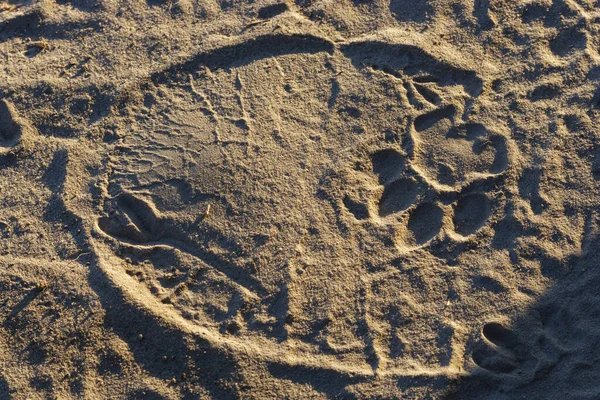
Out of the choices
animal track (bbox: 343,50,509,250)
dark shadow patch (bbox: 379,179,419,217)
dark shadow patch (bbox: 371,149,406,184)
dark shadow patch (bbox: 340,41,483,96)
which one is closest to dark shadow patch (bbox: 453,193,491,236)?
animal track (bbox: 343,50,509,250)

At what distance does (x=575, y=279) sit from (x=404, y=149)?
901 millimetres

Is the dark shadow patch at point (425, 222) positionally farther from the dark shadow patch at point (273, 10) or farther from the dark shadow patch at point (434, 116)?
the dark shadow patch at point (273, 10)

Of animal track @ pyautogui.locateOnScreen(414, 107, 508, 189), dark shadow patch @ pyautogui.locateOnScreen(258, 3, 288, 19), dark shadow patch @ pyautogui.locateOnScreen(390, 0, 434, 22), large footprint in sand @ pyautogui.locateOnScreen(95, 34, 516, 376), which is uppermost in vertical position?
dark shadow patch @ pyautogui.locateOnScreen(390, 0, 434, 22)

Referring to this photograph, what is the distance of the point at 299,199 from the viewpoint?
289 cm

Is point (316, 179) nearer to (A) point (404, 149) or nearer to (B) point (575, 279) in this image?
(A) point (404, 149)

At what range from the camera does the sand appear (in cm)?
259

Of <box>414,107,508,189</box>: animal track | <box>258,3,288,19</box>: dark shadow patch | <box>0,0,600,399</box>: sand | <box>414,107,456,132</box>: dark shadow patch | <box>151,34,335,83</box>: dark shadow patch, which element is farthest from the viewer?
<box>258,3,288,19</box>: dark shadow patch

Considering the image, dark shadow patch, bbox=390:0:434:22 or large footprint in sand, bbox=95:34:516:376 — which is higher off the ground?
dark shadow patch, bbox=390:0:434:22

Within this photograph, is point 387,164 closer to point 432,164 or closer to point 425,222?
point 432,164

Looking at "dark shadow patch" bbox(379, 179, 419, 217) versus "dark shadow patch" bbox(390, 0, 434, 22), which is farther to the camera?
"dark shadow patch" bbox(390, 0, 434, 22)

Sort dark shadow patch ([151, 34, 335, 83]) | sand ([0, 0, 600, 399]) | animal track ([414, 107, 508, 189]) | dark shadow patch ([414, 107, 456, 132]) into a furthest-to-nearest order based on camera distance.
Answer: dark shadow patch ([151, 34, 335, 83]) < dark shadow patch ([414, 107, 456, 132]) < animal track ([414, 107, 508, 189]) < sand ([0, 0, 600, 399])

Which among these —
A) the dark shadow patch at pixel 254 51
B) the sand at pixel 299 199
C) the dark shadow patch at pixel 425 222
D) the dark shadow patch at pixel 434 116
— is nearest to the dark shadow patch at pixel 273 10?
the sand at pixel 299 199

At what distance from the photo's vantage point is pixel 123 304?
8.84 feet

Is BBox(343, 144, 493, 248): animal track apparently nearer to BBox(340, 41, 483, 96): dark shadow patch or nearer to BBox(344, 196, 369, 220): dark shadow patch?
BBox(344, 196, 369, 220): dark shadow patch
